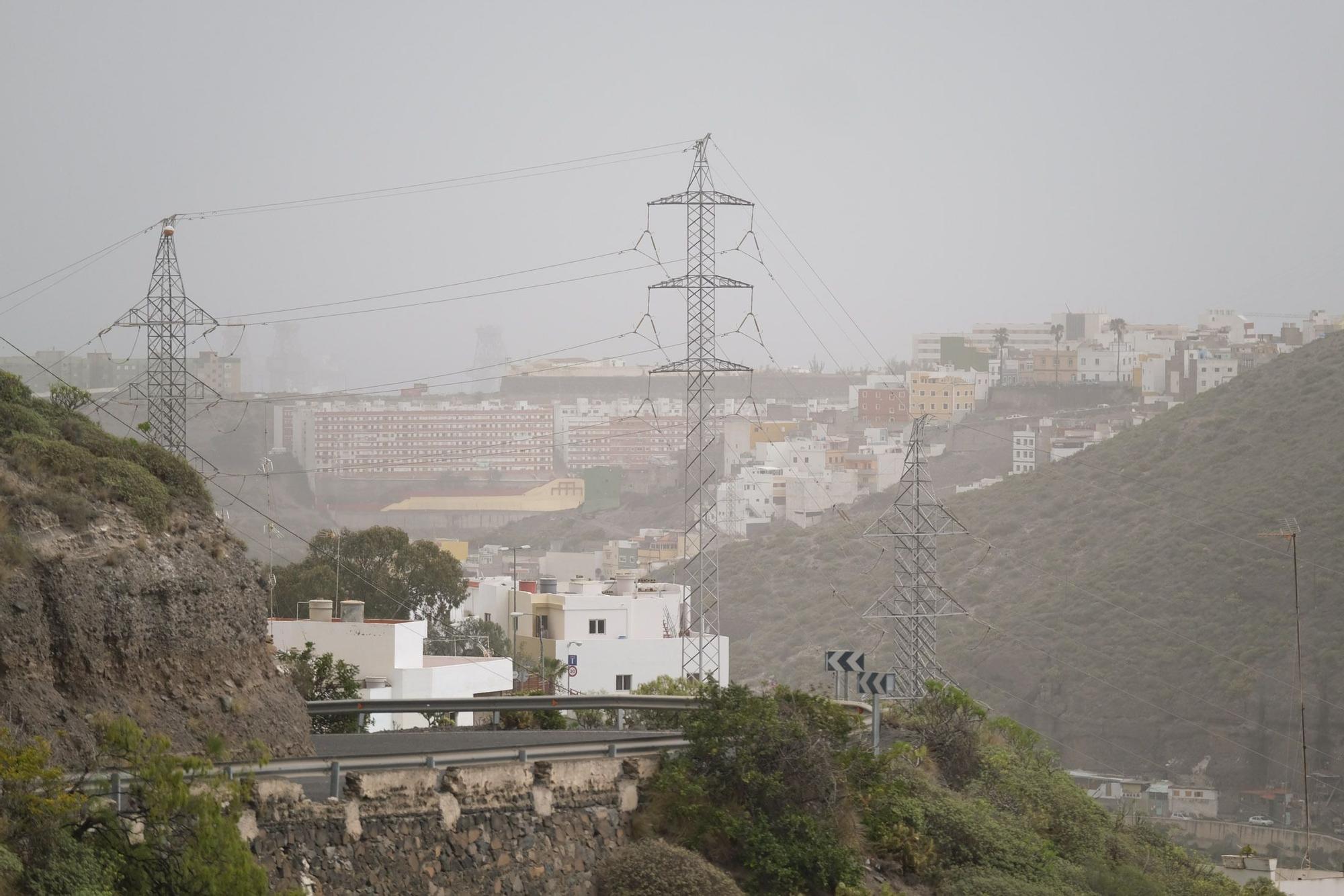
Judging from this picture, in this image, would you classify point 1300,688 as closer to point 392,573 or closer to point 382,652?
point 382,652

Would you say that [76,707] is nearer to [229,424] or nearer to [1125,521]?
[1125,521]

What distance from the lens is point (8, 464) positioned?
659 inches

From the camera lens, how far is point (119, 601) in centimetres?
1622

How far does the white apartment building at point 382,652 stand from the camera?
4228 cm

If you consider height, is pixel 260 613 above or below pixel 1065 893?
above

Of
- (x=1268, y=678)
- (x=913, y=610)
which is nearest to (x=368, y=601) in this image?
(x=913, y=610)

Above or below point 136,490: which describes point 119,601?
below

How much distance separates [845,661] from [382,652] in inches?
999

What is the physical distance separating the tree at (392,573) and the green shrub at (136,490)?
51.4 meters

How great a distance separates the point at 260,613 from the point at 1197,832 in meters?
62.3

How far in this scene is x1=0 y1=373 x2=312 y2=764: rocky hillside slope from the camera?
1522 cm

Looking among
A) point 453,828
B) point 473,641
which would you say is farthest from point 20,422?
point 473,641

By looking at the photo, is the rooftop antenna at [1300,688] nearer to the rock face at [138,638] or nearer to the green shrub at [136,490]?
the rock face at [138,638]

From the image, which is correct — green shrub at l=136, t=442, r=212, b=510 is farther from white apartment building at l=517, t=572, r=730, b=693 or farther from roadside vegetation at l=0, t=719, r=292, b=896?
white apartment building at l=517, t=572, r=730, b=693
